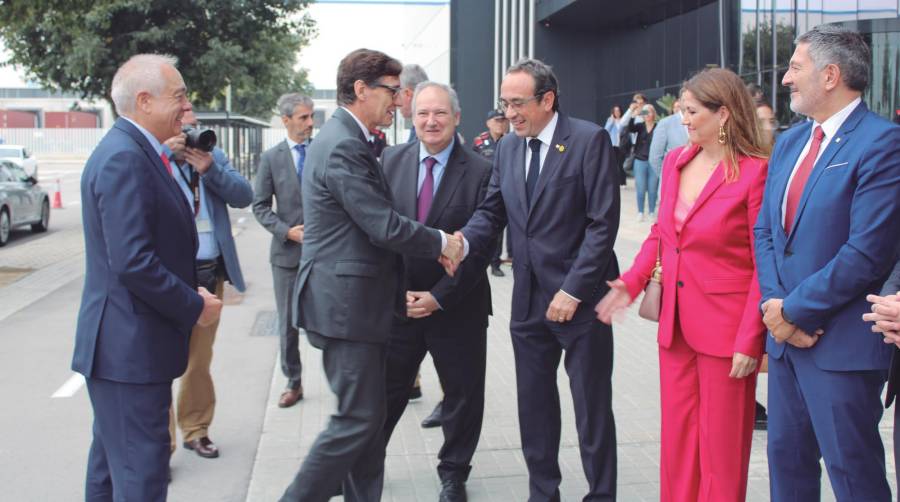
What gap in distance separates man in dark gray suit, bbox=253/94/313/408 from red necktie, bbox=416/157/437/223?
5.40 ft

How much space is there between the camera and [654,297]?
13.1 ft

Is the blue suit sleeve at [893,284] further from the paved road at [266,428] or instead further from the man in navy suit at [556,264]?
the paved road at [266,428]

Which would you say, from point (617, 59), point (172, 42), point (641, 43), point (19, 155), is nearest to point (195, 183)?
point (172, 42)

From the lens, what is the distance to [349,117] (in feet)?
13.1

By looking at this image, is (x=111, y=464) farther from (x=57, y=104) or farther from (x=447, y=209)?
(x=57, y=104)

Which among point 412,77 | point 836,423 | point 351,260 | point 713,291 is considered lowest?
point 836,423

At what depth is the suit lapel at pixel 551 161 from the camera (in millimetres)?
4293

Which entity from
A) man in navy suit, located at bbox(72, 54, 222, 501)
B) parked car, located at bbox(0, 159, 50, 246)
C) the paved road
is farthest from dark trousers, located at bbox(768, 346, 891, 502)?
parked car, located at bbox(0, 159, 50, 246)

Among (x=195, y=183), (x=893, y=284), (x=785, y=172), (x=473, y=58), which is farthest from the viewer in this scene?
(x=473, y=58)

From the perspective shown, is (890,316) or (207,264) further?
(207,264)

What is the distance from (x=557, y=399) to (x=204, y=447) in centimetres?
219

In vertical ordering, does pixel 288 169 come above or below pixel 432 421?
above

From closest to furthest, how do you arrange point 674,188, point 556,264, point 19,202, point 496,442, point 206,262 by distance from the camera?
point 674,188
point 556,264
point 206,262
point 496,442
point 19,202

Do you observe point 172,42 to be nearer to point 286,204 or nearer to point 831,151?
point 286,204
